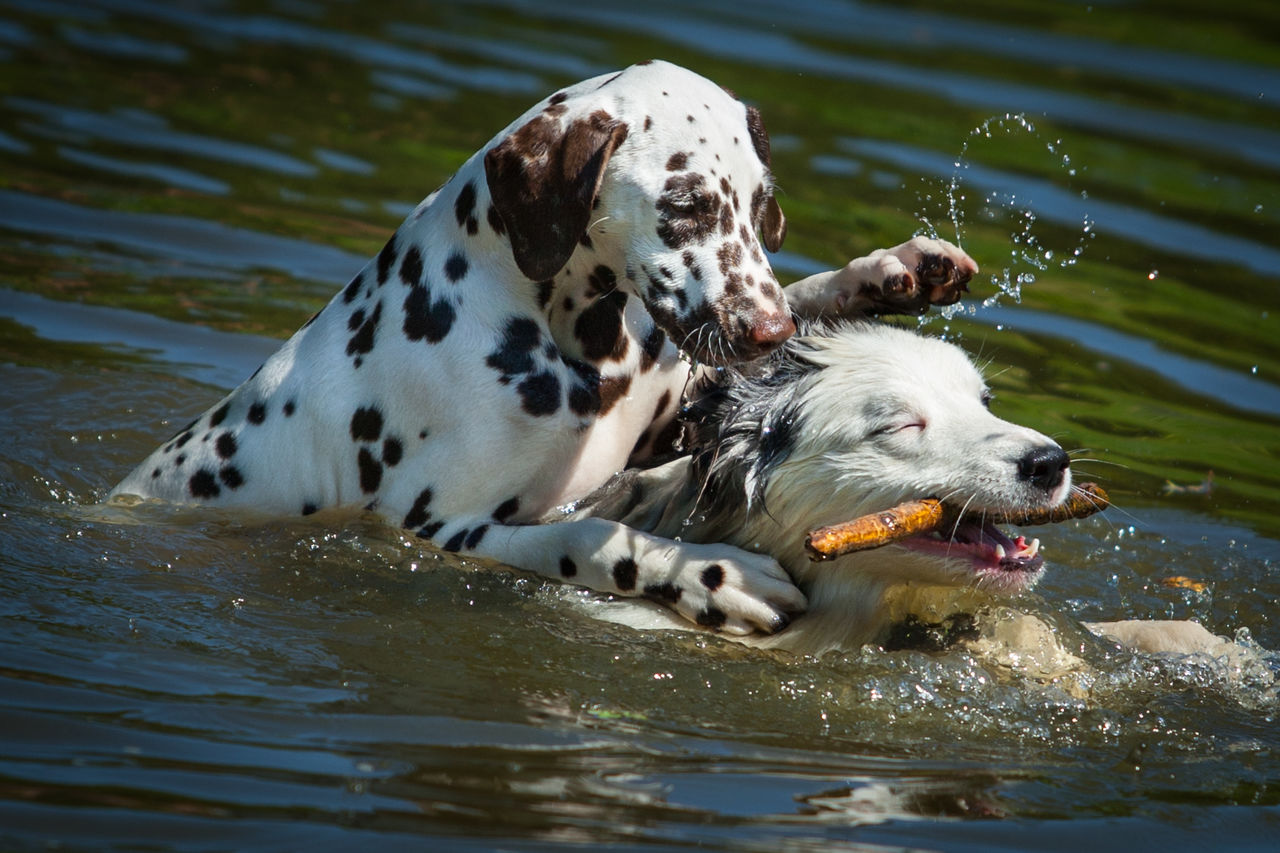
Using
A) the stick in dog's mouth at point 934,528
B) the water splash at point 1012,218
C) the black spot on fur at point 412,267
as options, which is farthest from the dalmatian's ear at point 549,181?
the water splash at point 1012,218

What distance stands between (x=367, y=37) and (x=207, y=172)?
14.3ft

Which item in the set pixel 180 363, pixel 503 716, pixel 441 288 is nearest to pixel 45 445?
pixel 180 363

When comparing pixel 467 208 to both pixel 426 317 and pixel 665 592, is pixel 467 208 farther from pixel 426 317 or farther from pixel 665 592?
pixel 665 592

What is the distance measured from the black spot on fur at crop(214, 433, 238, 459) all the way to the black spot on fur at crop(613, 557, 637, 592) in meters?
1.98

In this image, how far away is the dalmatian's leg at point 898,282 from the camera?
18.9ft

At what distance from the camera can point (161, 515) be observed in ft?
21.8

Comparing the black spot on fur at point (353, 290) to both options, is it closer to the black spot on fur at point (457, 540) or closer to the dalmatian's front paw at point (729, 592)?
the black spot on fur at point (457, 540)

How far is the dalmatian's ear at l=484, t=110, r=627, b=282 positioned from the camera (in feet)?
18.4

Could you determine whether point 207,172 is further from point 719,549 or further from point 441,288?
point 719,549

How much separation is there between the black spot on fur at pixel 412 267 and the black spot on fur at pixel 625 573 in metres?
1.50

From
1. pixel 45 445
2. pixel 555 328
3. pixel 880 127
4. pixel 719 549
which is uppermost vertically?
pixel 880 127

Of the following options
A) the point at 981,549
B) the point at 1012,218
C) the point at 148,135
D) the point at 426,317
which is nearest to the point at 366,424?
the point at 426,317

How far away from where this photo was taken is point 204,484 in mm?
6609

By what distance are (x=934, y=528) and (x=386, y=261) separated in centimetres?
257
